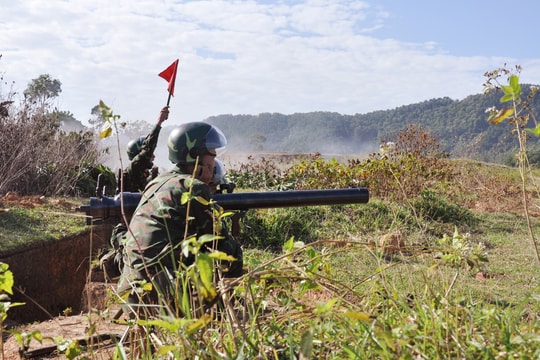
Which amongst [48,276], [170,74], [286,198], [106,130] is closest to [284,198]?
[286,198]

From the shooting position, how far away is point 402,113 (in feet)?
264

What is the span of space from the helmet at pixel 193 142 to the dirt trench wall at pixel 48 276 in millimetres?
3026

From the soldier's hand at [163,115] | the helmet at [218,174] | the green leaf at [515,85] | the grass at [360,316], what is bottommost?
the grass at [360,316]

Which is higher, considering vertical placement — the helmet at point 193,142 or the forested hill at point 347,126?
the forested hill at point 347,126

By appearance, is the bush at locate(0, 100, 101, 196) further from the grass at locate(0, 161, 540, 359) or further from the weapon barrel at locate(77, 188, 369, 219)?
the grass at locate(0, 161, 540, 359)

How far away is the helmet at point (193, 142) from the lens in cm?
467

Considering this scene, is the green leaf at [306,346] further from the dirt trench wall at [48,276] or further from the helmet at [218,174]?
the dirt trench wall at [48,276]

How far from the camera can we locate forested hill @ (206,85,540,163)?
66.9 meters

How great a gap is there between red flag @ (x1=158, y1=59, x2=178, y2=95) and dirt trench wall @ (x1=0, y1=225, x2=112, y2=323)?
90.3 inches

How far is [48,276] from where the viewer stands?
316 inches

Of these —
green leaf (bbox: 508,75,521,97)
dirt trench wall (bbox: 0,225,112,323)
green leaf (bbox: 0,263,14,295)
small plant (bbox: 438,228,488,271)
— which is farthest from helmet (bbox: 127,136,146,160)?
green leaf (bbox: 508,75,521,97)

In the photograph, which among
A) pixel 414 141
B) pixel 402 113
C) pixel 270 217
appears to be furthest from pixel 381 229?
pixel 402 113

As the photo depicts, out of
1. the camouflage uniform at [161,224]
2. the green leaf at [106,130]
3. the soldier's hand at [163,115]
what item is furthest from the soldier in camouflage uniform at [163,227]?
the soldier's hand at [163,115]

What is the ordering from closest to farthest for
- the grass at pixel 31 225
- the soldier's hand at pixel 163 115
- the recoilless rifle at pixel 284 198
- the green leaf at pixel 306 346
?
the green leaf at pixel 306 346
the recoilless rifle at pixel 284 198
the soldier's hand at pixel 163 115
the grass at pixel 31 225
